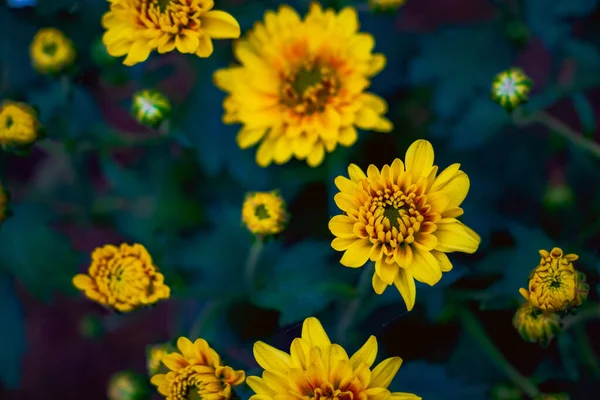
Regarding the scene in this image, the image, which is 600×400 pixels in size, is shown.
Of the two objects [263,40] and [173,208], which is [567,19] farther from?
[173,208]

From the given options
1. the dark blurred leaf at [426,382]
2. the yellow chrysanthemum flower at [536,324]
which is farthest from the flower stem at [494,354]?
the yellow chrysanthemum flower at [536,324]

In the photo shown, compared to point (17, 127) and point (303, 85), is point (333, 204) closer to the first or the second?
point (303, 85)

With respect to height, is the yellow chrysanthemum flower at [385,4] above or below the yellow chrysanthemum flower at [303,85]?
above

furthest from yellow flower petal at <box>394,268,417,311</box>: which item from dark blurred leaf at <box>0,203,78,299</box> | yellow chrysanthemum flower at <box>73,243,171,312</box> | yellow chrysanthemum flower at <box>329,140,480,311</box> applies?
dark blurred leaf at <box>0,203,78,299</box>

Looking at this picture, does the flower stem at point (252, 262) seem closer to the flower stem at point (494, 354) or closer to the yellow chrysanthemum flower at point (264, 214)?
the yellow chrysanthemum flower at point (264, 214)

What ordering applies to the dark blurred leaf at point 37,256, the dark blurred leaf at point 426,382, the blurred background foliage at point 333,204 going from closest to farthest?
the dark blurred leaf at point 426,382 → the blurred background foliage at point 333,204 → the dark blurred leaf at point 37,256

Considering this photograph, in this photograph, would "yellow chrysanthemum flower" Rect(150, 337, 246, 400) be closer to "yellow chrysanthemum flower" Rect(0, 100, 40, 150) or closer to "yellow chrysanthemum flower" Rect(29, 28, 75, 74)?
"yellow chrysanthemum flower" Rect(0, 100, 40, 150)
